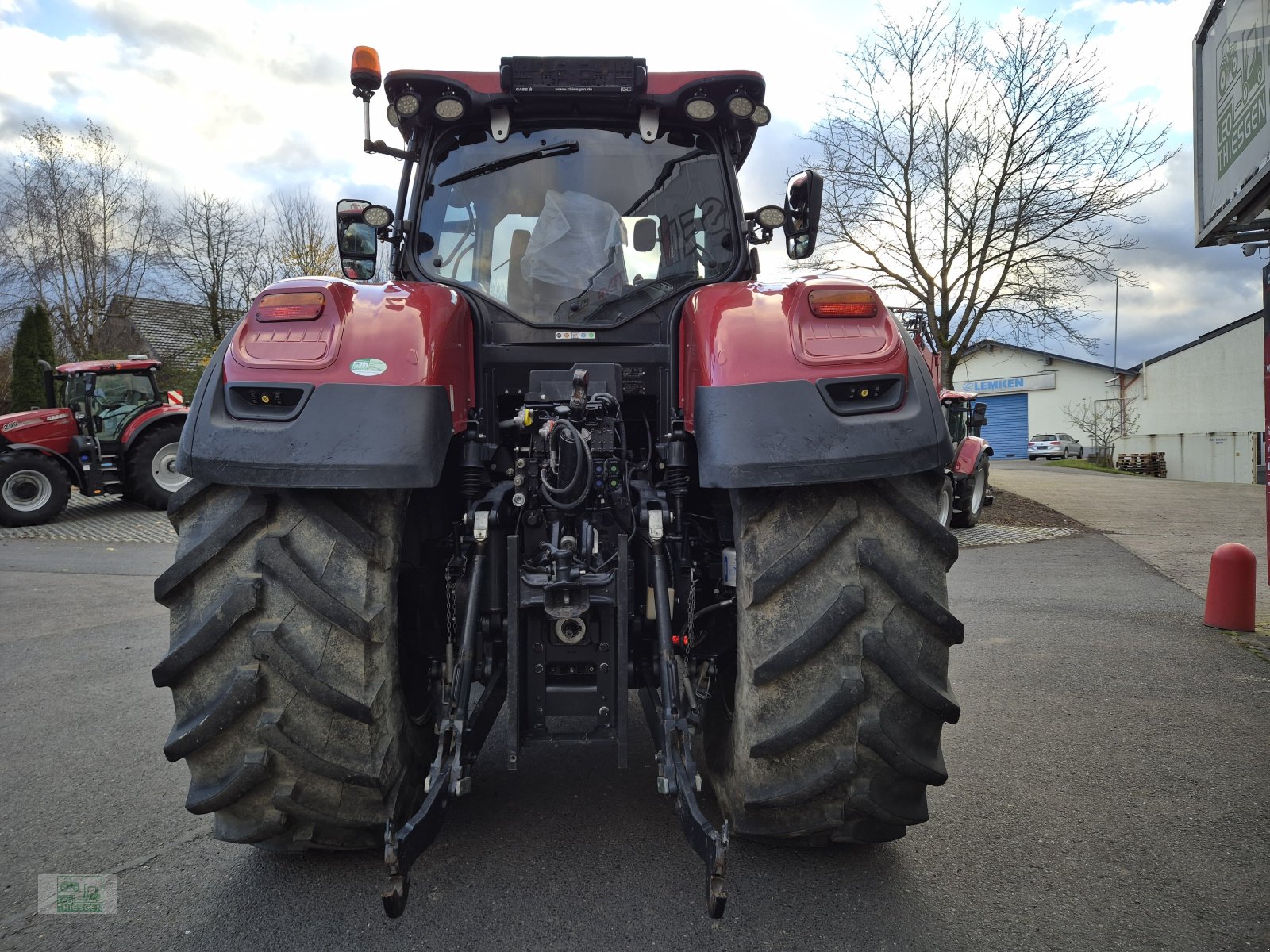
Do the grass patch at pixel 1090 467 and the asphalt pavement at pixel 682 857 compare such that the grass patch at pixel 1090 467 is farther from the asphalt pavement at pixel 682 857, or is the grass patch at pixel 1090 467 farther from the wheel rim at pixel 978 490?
the asphalt pavement at pixel 682 857

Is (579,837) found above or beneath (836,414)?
beneath

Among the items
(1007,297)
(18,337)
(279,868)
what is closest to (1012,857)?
(279,868)

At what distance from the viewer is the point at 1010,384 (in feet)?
165

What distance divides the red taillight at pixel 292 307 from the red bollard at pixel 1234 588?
6701 mm

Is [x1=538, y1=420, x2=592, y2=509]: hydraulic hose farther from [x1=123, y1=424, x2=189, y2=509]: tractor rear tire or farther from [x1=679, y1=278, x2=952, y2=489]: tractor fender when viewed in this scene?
[x1=123, y1=424, x2=189, y2=509]: tractor rear tire

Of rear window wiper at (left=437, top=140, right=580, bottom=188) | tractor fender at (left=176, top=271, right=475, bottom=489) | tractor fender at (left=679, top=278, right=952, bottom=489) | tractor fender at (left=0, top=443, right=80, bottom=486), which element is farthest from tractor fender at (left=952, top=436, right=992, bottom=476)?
tractor fender at (left=0, top=443, right=80, bottom=486)

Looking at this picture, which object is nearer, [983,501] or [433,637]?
[433,637]

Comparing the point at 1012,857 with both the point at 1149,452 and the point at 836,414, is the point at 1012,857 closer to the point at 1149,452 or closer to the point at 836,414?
the point at 836,414

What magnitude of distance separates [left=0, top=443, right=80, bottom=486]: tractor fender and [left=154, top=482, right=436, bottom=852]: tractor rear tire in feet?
44.2

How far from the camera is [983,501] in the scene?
→ 602 inches

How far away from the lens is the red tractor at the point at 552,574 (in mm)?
2189

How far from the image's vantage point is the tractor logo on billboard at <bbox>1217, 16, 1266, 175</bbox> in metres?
5.75

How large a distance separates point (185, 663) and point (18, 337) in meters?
26.5

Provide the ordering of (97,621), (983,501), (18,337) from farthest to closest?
(18,337), (983,501), (97,621)
